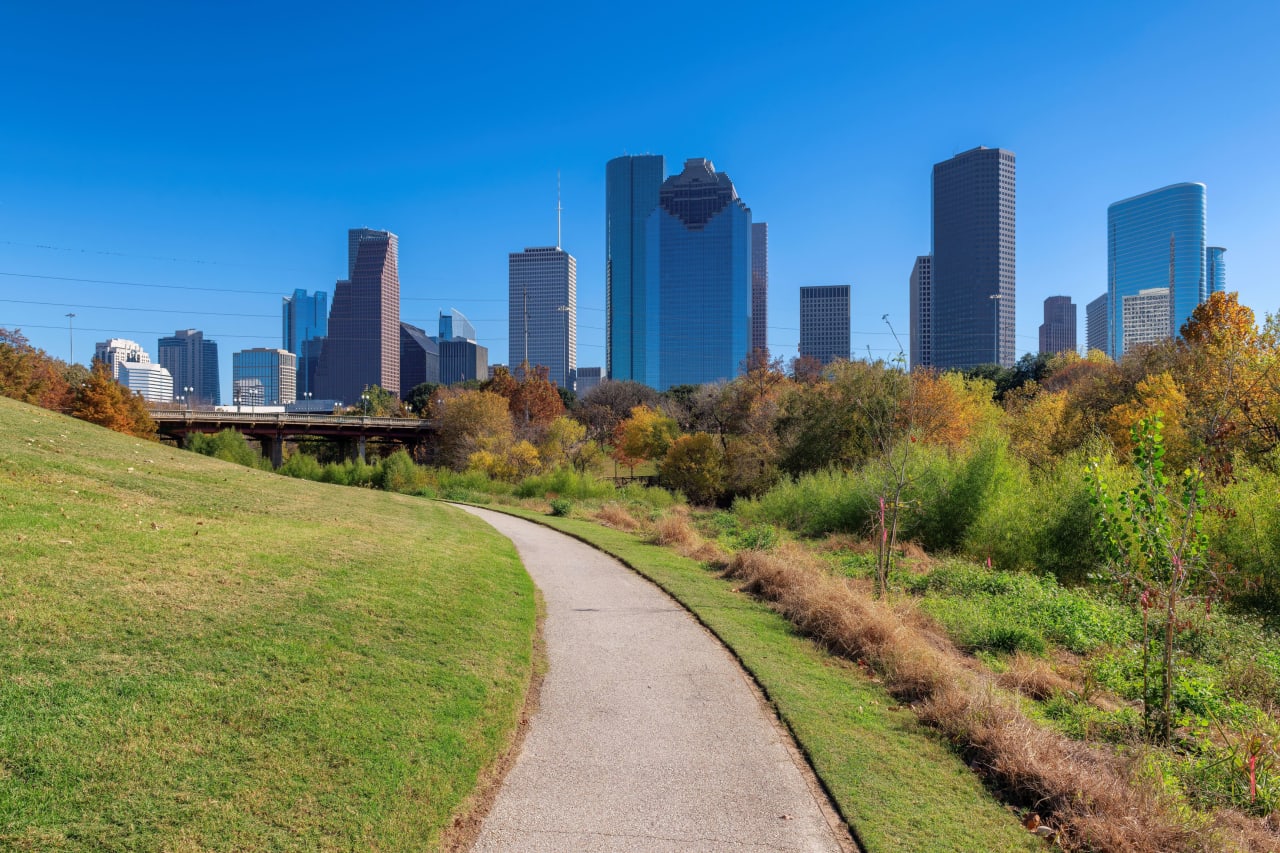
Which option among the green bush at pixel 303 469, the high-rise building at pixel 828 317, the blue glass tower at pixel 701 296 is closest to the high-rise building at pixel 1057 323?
the high-rise building at pixel 828 317

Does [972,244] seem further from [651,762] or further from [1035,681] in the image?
[651,762]

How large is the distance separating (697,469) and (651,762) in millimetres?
35407

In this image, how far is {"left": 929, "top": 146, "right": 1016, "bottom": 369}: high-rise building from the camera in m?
155

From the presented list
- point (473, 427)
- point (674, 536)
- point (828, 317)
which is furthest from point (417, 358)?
point (674, 536)

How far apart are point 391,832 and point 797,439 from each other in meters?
33.0

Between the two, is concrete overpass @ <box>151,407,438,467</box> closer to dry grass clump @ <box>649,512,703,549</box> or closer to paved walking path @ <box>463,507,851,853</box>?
dry grass clump @ <box>649,512,703,549</box>

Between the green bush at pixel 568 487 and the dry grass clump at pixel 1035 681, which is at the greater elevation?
the dry grass clump at pixel 1035 681

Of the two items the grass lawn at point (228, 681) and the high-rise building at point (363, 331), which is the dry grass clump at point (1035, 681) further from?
the high-rise building at point (363, 331)

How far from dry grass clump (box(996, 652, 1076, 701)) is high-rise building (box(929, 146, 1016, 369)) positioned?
156m

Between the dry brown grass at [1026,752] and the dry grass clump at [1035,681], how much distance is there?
22 mm

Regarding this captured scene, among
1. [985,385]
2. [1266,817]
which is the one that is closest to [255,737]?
[1266,817]

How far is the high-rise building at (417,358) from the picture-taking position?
180375 millimetres

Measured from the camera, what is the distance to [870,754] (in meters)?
5.76

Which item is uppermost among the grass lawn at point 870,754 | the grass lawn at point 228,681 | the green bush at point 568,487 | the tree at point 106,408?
the tree at point 106,408
